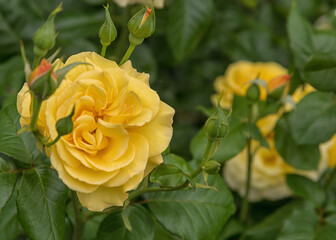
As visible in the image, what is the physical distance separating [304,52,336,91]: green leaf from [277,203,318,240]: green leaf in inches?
10.3

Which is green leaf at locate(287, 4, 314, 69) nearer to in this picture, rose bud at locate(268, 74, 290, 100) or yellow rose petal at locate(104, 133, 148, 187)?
rose bud at locate(268, 74, 290, 100)

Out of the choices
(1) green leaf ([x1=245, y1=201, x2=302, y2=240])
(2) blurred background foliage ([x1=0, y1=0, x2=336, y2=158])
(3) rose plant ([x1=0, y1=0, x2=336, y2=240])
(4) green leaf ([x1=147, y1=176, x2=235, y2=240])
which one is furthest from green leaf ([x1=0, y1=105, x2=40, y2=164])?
(1) green leaf ([x1=245, y1=201, x2=302, y2=240])

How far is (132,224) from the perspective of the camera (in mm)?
814

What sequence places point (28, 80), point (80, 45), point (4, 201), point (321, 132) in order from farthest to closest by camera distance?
point (80, 45) → point (321, 132) → point (4, 201) → point (28, 80)

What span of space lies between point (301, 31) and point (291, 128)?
0.22m

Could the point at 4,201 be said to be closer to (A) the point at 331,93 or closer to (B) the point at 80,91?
(B) the point at 80,91

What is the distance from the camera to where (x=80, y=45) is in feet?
4.36

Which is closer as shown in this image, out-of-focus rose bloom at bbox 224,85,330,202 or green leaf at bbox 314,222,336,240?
green leaf at bbox 314,222,336,240

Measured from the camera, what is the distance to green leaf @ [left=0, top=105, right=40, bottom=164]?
77 cm

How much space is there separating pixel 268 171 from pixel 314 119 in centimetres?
26

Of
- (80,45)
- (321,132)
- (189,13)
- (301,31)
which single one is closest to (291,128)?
(321,132)

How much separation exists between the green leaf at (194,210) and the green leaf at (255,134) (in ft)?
0.55

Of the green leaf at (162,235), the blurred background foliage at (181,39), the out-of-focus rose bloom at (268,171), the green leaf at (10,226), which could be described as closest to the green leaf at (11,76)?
the blurred background foliage at (181,39)

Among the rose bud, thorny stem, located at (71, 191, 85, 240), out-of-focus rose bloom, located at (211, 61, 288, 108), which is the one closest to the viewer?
thorny stem, located at (71, 191, 85, 240)
